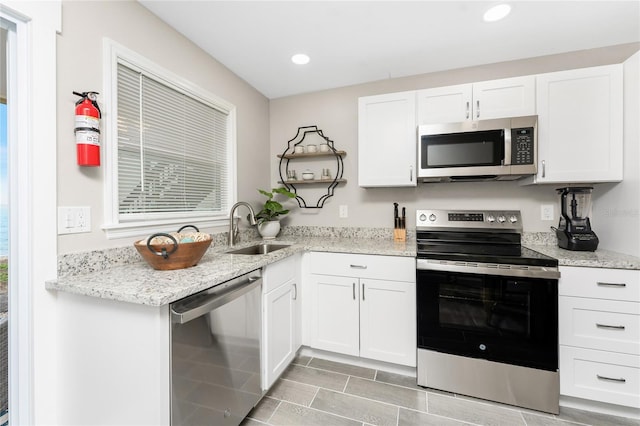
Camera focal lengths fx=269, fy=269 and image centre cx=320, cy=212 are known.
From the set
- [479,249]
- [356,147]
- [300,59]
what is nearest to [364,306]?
[479,249]

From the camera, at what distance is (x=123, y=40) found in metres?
1.52

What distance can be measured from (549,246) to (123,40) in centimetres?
323

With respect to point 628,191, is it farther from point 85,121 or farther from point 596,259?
point 85,121

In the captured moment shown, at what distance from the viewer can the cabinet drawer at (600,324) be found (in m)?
1.53

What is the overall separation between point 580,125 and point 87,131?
9.71 feet

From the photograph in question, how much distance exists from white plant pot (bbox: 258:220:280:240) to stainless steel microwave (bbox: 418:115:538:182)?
1394mm

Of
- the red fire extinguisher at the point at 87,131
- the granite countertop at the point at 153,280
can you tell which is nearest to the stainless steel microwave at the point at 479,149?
the granite countertop at the point at 153,280

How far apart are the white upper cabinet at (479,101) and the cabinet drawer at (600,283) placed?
113cm

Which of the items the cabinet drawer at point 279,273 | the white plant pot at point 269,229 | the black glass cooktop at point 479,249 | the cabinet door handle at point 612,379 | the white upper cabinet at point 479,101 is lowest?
the cabinet door handle at point 612,379

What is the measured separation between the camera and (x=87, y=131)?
1.27 metres

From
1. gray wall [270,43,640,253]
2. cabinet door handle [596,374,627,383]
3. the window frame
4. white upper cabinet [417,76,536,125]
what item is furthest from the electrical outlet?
the window frame

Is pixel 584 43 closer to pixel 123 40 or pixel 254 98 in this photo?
pixel 254 98

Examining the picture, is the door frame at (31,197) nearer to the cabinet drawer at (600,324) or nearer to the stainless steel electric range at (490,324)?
the stainless steel electric range at (490,324)

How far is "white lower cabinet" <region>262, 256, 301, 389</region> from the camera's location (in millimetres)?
1694
